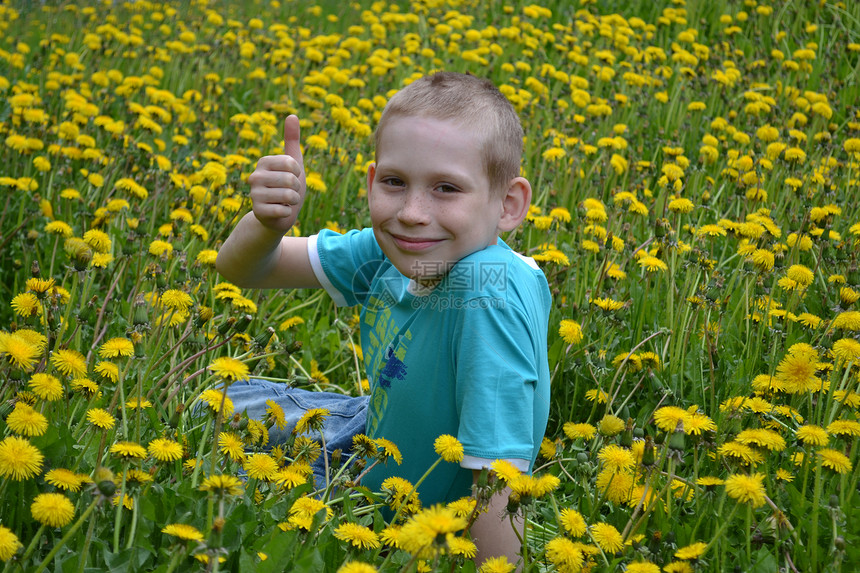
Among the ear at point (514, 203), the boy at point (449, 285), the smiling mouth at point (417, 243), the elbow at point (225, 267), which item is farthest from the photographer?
the elbow at point (225, 267)

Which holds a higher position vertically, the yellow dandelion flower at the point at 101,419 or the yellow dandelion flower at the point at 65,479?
the yellow dandelion flower at the point at 101,419

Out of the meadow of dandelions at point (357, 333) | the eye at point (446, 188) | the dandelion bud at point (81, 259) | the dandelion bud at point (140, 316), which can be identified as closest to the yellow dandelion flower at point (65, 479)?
the meadow of dandelions at point (357, 333)

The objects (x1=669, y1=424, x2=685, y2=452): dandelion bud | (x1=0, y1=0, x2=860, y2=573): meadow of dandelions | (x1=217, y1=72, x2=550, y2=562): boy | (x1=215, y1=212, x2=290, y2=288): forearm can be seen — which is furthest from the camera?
(x1=215, y1=212, x2=290, y2=288): forearm

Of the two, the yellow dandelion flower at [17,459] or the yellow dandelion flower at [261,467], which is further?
the yellow dandelion flower at [261,467]

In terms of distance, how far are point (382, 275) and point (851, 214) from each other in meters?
2.17

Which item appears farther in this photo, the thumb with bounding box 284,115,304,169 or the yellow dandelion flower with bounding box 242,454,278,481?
the thumb with bounding box 284,115,304,169

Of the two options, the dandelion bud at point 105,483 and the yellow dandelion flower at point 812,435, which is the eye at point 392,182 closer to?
the dandelion bud at point 105,483

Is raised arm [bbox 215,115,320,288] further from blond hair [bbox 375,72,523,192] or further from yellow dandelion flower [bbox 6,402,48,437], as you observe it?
yellow dandelion flower [bbox 6,402,48,437]

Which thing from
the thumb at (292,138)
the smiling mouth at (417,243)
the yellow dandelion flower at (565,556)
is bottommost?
the yellow dandelion flower at (565,556)

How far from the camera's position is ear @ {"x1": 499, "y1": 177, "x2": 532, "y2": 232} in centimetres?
195

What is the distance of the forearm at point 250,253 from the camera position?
2076 millimetres

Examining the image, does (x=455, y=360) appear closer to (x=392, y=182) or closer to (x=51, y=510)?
(x=392, y=182)

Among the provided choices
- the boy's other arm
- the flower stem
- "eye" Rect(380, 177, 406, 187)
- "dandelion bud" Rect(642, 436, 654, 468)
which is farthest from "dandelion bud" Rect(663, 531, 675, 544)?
the flower stem

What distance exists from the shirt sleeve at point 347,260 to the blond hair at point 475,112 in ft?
1.26
